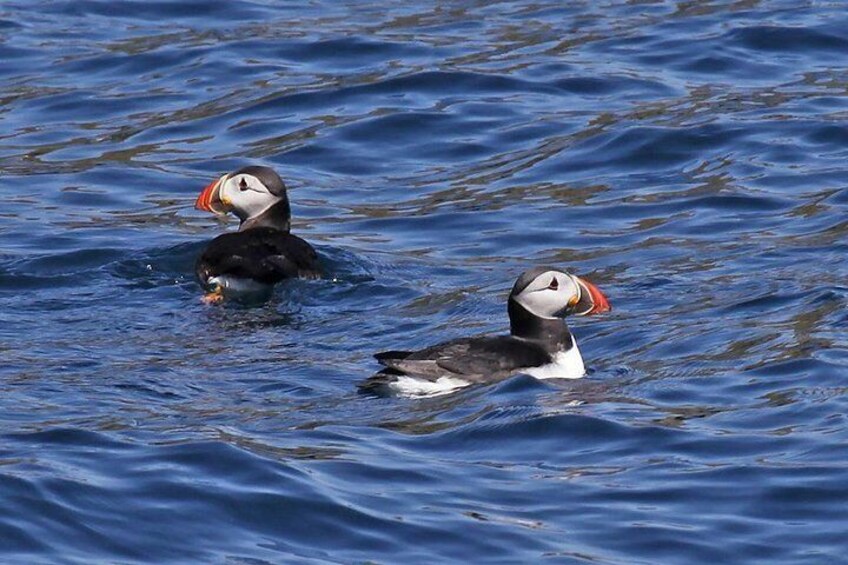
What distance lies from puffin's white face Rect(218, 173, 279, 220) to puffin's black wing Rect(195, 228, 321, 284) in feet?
2.50

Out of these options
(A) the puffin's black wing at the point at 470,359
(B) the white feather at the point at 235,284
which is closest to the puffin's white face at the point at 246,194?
(B) the white feather at the point at 235,284

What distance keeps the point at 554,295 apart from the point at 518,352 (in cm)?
42

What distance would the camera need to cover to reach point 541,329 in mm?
9797

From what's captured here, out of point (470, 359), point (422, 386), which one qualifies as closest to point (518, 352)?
point (470, 359)

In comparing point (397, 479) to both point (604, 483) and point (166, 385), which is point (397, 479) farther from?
point (166, 385)

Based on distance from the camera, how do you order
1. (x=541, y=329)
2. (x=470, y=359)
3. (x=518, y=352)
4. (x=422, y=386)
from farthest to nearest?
(x=541, y=329)
(x=518, y=352)
(x=470, y=359)
(x=422, y=386)

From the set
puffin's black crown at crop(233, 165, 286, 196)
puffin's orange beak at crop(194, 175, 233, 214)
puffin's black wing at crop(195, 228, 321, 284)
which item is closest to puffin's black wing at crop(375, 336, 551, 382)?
puffin's black wing at crop(195, 228, 321, 284)

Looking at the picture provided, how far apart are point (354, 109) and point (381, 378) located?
7.14 meters

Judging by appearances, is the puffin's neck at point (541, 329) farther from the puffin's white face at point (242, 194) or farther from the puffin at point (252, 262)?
the puffin's white face at point (242, 194)

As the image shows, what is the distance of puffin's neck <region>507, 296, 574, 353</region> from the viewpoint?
976 centimetres

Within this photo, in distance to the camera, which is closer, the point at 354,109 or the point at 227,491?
the point at 227,491

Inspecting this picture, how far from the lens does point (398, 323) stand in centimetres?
1102

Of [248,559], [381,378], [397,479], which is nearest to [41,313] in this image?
[381,378]

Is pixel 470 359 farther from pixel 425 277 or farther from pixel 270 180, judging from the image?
pixel 270 180
